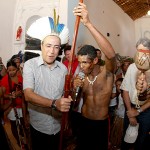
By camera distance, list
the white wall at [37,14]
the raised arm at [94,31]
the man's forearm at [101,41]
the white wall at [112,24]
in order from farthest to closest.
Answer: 1. the white wall at [112,24]
2. the white wall at [37,14]
3. the man's forearm at [101,41]
4. the raised arm at [94,31]

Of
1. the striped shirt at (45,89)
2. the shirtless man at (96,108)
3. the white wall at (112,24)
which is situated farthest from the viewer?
the white wall at (112,24)

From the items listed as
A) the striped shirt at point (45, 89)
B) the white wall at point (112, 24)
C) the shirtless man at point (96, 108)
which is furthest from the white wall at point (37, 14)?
the striped shirt at point (45, 89)

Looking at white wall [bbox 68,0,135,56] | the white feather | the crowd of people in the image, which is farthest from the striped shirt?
white wall [bbox 68,0,135,56]

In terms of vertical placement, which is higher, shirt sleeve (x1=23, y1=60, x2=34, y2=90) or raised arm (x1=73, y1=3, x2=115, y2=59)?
raised arm (x1=73, y1=3, x2=115, y2=59)

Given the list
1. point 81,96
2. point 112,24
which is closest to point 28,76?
point 81,96

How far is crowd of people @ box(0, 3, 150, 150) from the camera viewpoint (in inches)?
68.1

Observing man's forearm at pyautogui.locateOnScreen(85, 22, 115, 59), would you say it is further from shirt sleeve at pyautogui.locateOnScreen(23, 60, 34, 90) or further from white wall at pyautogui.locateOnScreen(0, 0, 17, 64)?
white wall at pyautogui.locateOnScreen(0, 0, 17, 64)

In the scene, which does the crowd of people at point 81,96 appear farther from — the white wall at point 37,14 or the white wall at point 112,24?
the white wall at point 112,24

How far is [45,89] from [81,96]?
30.1 inches

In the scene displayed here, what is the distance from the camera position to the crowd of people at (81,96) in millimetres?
1730

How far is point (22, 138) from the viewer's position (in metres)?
3.04

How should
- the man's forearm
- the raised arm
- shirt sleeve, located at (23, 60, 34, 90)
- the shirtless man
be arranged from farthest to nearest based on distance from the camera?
the shirtless man
shirt sleeve, located at (23, 60, 34, 90)
the man's forearm
the raised arm

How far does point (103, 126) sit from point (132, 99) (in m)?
0.52

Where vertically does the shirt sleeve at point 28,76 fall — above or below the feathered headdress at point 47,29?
below
